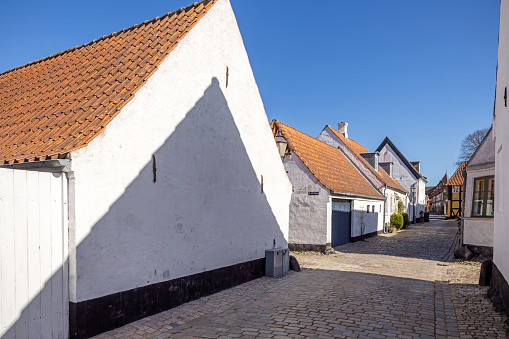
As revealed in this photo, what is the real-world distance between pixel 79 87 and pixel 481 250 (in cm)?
1367

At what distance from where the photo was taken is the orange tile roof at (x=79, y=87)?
5.48 metres

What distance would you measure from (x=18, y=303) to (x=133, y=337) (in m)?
1.55

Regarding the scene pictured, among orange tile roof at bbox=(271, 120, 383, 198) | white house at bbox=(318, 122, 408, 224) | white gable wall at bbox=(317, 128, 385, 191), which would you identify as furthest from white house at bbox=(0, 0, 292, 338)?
white house at bbox=(318, 122, 408, 224)

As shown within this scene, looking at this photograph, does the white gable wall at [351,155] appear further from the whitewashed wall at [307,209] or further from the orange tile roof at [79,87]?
the orange tile roof at [79,87]

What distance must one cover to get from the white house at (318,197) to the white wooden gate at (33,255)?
8.46 m

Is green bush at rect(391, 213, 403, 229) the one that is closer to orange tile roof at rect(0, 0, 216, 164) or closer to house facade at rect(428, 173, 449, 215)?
orange tile roof at rect(0, 0, 216, 164)

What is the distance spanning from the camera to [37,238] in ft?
15.5

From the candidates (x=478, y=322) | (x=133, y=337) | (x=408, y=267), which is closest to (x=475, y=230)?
(x=408, y=267)

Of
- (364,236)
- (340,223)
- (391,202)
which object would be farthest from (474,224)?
(391,202)

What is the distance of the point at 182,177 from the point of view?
700cm

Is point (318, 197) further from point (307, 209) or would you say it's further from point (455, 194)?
point (455, 194)

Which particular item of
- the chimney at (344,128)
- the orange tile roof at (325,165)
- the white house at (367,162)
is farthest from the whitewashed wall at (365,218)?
the chimney at (344,128)

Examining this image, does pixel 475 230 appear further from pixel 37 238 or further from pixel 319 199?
pixel 37 238

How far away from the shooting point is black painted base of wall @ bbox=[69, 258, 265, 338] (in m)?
5.07
